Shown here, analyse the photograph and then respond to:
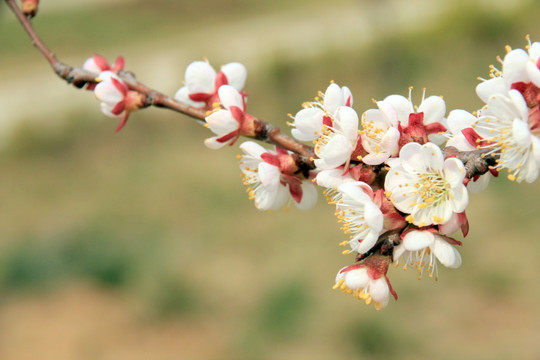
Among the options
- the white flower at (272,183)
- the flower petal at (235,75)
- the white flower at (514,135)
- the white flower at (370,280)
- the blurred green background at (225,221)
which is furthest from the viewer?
the blurred green background at (225,221)

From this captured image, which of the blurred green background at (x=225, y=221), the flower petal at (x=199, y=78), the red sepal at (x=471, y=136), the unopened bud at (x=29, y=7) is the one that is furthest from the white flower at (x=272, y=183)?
the blurred green background at (x=225, y=221)

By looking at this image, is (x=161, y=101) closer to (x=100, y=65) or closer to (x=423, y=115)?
(x=100, y=65)

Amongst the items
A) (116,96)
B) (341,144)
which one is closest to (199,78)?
(116,96)

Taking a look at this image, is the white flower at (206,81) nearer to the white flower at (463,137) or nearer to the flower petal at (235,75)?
the flower petal at (235,75)

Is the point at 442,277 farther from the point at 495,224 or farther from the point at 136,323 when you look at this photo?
the point at 136,323

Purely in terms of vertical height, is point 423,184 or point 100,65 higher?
point 100,65
